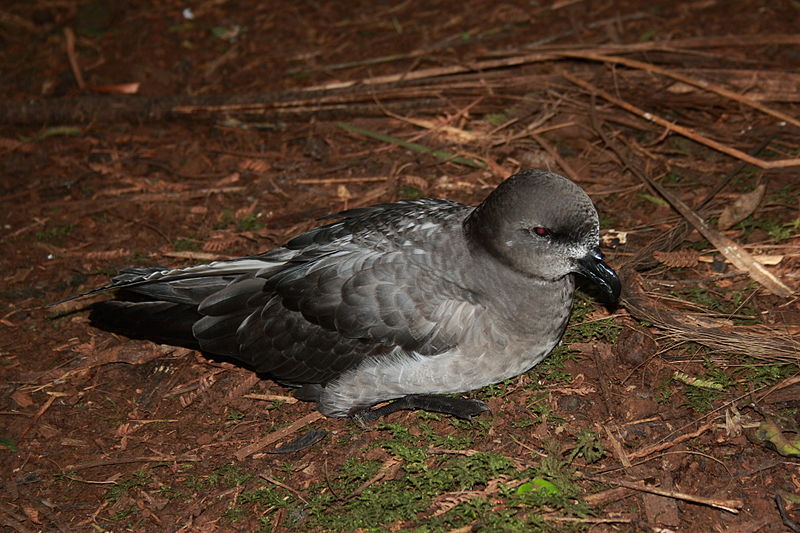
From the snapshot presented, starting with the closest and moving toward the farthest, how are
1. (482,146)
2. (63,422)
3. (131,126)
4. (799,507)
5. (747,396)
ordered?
(799,507), (747,396), (63,422), (482,146), (131,126)

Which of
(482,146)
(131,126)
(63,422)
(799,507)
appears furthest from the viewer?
(131,126)

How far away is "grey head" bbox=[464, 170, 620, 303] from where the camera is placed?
13.9ft

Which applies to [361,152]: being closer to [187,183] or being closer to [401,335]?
[187,183]

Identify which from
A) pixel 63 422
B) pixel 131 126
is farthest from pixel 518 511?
pixel 131 126

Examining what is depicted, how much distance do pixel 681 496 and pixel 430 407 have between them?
4.76ft

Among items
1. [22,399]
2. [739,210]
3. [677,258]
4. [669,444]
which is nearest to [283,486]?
[22,399]

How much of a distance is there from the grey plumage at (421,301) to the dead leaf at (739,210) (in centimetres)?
158

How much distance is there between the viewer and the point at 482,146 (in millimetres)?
6516

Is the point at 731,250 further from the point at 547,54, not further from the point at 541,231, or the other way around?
the point at 547,54

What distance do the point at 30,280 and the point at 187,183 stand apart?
151 centimetres

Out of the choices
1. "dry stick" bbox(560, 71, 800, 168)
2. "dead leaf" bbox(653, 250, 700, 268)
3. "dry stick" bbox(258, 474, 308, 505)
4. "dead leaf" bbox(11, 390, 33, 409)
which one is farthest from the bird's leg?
"dry stick" bbox(560, 71, 800, 168)

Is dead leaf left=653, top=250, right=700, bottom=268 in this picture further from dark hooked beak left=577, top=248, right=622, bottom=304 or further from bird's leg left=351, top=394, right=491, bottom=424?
bird's leg left=351, top=394, right=491, bottom=424

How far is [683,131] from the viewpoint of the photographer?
6199 mm

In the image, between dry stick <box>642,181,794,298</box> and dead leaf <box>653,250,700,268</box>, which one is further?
dead leaf <box>653,250,700,268</box>
